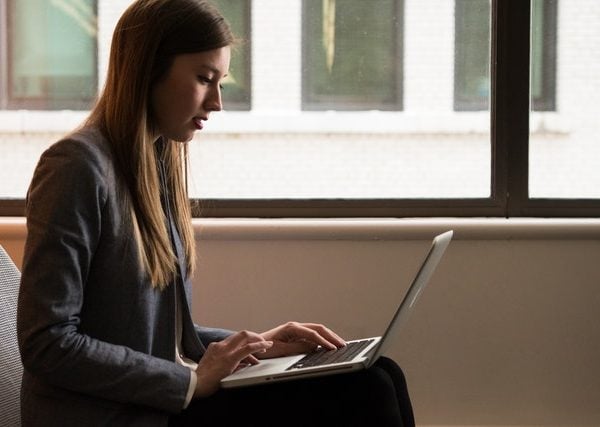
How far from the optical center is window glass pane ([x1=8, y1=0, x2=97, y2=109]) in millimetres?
2701

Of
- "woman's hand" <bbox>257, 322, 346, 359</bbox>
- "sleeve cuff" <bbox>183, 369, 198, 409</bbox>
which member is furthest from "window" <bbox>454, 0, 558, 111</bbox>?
"sleeve cuff" <bbox>183, 369, 198, 409</bbox>

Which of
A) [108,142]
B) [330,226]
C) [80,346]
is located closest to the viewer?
[80,346]

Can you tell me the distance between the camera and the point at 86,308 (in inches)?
59.4

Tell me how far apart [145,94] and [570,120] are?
59.5 inches

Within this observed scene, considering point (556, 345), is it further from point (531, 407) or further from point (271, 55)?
point (271, 55)

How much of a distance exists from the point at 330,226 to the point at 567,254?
0.63m

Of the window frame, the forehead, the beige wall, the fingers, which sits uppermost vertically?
the forehead

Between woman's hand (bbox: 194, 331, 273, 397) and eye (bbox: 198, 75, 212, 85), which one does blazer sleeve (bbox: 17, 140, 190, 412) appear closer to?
woman's hand (bbox: 194, 331, 273, 397)

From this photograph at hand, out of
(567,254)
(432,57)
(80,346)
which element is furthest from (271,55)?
(80,346)

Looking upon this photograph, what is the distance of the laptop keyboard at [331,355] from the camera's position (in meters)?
1.63

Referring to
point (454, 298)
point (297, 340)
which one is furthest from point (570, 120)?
point (297, 340)

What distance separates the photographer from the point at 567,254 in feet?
8.78

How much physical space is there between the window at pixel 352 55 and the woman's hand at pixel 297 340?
103cm

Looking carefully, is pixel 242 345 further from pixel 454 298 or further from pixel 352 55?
pixel 352 55
